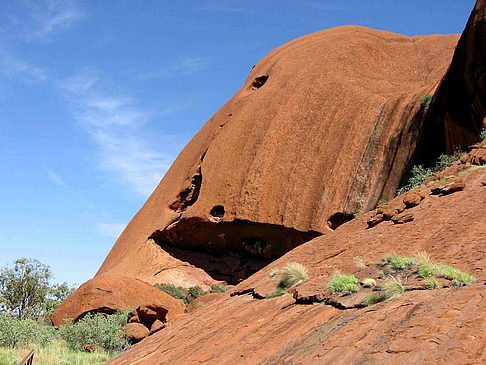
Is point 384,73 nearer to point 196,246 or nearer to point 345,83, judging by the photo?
point 345,83

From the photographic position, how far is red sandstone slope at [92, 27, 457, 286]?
73.1 feet

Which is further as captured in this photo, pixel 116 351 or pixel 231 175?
pixel 231 175

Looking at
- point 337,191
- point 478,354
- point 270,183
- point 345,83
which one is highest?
point 345,83

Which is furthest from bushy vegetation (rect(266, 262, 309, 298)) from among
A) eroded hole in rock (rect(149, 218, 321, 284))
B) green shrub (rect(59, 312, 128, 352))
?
eroded hole in rock (rect(149, 218, 321, 284))

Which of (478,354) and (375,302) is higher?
(375,302)

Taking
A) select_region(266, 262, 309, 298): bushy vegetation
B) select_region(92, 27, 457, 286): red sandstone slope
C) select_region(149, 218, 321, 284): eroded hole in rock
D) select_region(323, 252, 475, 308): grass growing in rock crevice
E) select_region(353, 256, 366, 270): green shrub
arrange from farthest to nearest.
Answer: select_region(149, 218, 321, 284): eroded hole in rock
select_region(92, 27, 457, 286): red sandstone slope
select_region(266, 262, 309, 298): bushy vegetation
select_region(353, 256, 366, 270): green shrub
select_region(323, 252, 475, 308): grass growing in rock crevice

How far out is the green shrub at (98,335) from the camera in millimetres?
14727

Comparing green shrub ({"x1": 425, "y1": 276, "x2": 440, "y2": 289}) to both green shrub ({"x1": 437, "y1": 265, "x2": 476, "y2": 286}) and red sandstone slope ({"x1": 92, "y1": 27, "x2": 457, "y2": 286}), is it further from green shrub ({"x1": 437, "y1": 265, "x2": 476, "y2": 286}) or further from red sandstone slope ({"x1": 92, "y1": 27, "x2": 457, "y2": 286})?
red sandstone slope ({"x1": 92, "y1": 27, "x2": 457, "y2": 286})

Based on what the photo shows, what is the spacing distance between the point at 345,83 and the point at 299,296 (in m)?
19.5

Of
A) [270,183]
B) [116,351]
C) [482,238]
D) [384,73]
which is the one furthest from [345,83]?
[482,238]

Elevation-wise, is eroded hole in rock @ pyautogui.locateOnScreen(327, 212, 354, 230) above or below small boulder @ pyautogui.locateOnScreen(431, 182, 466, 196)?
above

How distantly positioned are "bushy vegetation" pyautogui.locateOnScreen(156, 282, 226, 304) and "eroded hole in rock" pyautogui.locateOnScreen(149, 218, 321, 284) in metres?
1.59

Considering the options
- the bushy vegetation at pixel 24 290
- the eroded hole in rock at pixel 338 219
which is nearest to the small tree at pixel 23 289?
the bushy vegetation at pixel 24 290

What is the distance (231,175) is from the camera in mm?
26062
